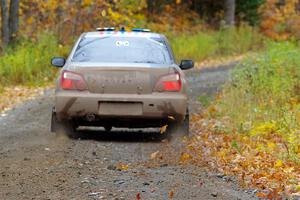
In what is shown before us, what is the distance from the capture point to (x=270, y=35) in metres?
39.8

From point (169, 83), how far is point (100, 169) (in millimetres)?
2693

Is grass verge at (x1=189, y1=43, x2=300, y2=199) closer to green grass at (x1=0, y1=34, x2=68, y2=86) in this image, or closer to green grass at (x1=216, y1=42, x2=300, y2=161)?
green grass at (x1=216, y1=42, x2=300, y2=161)

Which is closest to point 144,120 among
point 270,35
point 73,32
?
point 73,32

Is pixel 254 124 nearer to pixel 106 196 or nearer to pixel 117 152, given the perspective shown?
pixel 117 152

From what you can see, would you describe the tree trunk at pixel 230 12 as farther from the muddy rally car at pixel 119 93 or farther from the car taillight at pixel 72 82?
the car taillight at pixel 72 82

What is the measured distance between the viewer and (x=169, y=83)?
11.6 meters

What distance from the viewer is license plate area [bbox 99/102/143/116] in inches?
448

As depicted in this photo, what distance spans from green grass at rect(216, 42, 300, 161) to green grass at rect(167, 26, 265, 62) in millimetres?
11164

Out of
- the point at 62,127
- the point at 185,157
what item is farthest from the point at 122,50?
the point at 185,157

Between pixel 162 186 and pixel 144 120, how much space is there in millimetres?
3472

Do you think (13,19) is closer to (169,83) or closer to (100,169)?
(169,83)

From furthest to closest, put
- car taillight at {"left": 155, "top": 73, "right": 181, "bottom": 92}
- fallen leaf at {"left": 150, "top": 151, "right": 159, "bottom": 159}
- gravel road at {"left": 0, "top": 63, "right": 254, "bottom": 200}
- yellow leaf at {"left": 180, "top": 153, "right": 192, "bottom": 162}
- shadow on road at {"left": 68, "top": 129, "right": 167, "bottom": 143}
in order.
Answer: shadow on road at {"left": 68, "top": 129, "right": 167, "bottom": 143}, car taillight at {"left": 155, "top": 73, "right": 181, "bottom": 92}, fallen leaf at {"left": 150, "top": 151, "right": 159, "bottom": 159}, yellow leaf at {"left": 180, "top": 153, "right": 192, "bottom": 162}, gravel road at {"left": 0, "top": 63, "right": 254, "bottom": 200}

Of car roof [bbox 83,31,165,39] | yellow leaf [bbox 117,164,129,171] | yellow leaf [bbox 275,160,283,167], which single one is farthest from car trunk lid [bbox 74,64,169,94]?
yellow leaf [bbox 275,160,283,167]

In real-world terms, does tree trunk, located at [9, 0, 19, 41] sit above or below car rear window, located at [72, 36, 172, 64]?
below
